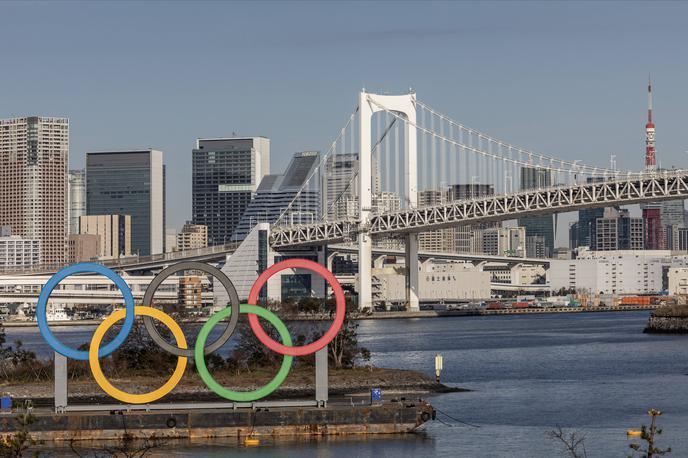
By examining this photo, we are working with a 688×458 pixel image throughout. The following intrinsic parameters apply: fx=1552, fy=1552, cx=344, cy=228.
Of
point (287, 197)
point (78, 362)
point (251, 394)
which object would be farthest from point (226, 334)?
point (287, 197)

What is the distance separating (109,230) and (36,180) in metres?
10.7

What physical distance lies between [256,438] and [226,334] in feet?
6.11

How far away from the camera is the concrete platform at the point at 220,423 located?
24.6 m

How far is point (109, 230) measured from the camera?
190 meters

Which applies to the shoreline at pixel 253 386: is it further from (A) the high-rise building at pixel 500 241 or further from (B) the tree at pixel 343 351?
(A) the high-rise building at pixel 500 241

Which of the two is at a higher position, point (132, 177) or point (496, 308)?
point (132, 177)

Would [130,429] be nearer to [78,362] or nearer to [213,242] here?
[78,362]

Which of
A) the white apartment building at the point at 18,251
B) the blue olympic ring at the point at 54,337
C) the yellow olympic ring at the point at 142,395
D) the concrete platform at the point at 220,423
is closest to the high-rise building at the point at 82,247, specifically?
the white apartment building at the point at 18,251

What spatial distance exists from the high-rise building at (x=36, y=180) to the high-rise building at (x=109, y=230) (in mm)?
3879

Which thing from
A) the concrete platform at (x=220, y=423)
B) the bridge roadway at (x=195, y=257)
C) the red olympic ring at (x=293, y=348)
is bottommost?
the concrete platform at (x=220, y=423)

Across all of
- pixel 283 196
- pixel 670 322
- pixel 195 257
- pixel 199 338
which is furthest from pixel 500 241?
pixel 199 338

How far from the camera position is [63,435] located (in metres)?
24.6

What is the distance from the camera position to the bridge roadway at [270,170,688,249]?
69.9 m

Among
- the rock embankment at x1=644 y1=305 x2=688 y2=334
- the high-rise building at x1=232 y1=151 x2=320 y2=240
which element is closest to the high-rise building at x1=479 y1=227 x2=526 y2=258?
the high-rise building at x1=232 y1=151 x2=320 y2=240
